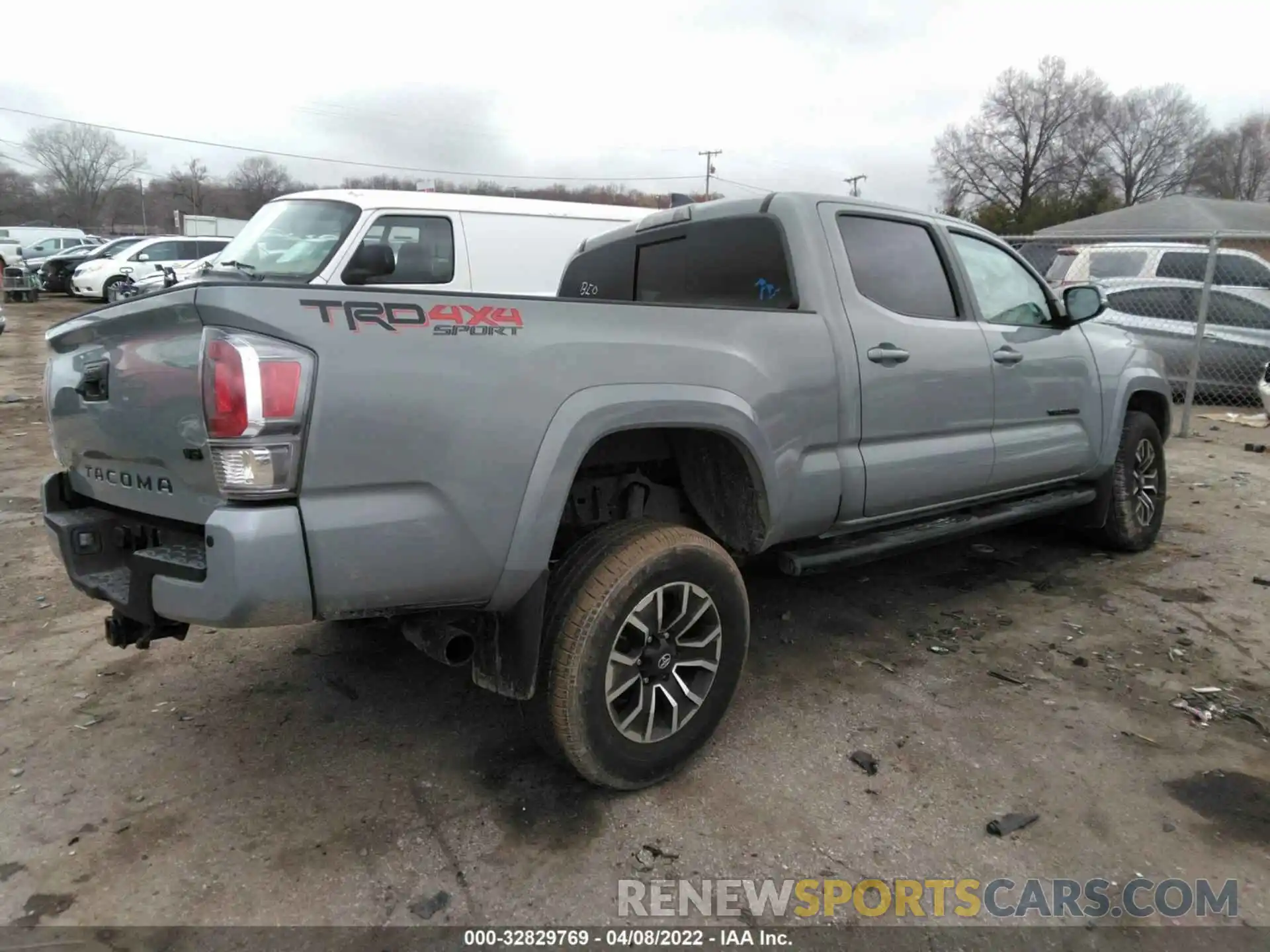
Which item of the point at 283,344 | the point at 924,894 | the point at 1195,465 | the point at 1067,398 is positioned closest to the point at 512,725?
the point at 924,894

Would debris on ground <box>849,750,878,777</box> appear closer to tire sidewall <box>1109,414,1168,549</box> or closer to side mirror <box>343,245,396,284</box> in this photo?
tire sidewall <box>1109,414,1168,549</box>

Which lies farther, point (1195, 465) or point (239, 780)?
point (1195, 465)

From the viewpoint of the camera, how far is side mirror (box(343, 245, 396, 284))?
20.0 feet

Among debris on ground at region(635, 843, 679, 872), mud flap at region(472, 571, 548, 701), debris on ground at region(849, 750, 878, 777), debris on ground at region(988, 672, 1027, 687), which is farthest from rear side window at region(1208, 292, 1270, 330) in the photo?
mud flap at region(472, 571, 548, 701)

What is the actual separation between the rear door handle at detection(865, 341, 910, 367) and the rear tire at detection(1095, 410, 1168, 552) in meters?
2.30

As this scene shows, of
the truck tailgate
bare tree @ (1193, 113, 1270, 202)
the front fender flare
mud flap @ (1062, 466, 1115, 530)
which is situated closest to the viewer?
the truck tailgate

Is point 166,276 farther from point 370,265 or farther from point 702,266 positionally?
point 702,266

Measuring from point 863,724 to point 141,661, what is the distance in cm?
309

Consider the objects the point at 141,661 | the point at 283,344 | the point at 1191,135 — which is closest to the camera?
the point at 283,344

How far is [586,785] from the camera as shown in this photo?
9.25 feet

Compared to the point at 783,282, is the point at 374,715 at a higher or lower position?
lower

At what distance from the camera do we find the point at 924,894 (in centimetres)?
235

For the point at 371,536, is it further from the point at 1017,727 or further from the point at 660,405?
the point at 1017,727

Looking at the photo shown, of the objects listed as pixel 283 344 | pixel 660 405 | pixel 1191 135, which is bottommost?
pixel 660 405
